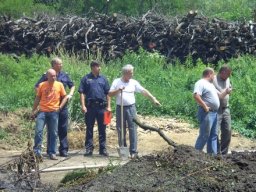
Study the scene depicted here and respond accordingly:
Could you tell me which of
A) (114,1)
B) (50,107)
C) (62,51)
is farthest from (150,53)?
(114,1)

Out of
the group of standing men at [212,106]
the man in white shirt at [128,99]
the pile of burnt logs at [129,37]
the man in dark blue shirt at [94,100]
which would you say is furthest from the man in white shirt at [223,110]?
the pile of burnt logs at [129,37]

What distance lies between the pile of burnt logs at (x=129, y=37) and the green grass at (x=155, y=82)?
0.89 metres

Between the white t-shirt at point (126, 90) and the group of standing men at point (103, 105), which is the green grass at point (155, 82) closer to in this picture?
the group of standing men at point (103, 105)

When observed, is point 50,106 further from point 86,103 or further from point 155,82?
point 155,82

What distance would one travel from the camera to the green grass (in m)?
18.3

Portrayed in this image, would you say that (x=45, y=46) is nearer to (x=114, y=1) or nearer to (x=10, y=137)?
(x=10, y=137)

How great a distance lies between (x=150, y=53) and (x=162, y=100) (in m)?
5.08

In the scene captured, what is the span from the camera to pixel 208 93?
13930 millimetres

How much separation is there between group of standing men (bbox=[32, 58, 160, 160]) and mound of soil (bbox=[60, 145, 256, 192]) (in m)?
4.84

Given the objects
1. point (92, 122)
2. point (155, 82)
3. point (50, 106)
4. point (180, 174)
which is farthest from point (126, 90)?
point (155, 82)

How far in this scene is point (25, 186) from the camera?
9.01 meters

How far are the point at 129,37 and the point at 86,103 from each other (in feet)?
32.8

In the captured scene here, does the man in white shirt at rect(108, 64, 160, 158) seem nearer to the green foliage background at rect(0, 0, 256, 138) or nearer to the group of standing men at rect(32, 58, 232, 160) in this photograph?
the group of standing men at rect(32, 58, 232, 160)

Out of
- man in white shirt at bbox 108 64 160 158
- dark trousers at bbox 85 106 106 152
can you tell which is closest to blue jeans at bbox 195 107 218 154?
man in white shirt at bbox 108 64 160 158
